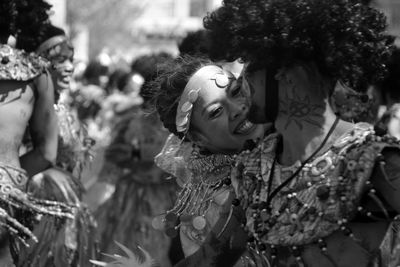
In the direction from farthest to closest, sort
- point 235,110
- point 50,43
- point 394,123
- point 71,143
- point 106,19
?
point 106,19 < point 394,123 < point 71,143 < point 50,43 < point 235,110

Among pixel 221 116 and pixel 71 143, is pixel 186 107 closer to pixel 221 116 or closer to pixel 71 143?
pixel 221 116

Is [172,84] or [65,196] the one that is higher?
[172,84]

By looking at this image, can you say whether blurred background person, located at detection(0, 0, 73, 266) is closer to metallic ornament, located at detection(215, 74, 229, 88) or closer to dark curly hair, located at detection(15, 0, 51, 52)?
dark curly hair, located at detection(15, 0, 51, 52)

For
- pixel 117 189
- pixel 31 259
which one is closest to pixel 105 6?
pixel 117 189

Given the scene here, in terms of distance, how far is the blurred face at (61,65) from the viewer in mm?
6402

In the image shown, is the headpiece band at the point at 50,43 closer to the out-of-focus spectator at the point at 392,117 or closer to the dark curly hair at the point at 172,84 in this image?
the dark curly hair at the point at 172,84

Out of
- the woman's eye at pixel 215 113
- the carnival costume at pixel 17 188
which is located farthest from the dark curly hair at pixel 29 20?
the woman's eye at pixel 215 113

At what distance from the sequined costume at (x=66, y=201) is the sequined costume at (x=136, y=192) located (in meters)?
1.44

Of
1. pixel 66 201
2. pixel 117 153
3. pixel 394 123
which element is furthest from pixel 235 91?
pixel 117 153

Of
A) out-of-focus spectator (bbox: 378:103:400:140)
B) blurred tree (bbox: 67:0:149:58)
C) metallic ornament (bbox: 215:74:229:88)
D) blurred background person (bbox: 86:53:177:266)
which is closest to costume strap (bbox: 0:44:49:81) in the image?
metallic ornament (bbox: 215:74:229:88)

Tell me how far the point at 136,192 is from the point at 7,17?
3.86 meters

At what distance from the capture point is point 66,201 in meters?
6.01

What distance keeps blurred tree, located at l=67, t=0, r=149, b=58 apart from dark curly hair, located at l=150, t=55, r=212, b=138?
2649cm

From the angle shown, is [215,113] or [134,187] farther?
[134,187]
